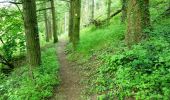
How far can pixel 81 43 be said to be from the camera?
1478 cm

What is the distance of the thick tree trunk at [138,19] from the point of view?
29.5 feet

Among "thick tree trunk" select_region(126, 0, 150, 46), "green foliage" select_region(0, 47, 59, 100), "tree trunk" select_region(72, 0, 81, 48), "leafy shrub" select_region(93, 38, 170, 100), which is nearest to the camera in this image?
"leafy shrub" select_region(93, 38, 170, 100)

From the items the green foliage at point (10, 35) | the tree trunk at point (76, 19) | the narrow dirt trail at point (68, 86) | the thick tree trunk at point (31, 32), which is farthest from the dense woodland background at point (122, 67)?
the green foliage at point (10, 35)

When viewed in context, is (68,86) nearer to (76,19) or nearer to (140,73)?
(140,73)

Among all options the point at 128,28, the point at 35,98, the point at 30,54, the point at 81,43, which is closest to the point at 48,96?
the point at 35,98

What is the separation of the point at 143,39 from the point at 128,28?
2.60 ft

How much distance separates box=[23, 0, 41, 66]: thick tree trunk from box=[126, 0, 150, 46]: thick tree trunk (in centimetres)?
398

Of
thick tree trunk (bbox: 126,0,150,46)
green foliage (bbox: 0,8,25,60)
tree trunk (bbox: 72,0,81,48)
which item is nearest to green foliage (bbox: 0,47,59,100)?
thick tree trunk (bbox: 126,0,150,46)

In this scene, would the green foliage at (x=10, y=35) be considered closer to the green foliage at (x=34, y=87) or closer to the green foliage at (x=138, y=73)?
the green foliage at (x=34, y=87)

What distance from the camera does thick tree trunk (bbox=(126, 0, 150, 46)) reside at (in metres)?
8.98

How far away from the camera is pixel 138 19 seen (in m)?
9.05

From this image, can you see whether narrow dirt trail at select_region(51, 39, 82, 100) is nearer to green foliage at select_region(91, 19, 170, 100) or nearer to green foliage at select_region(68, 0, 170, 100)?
green foliage at select_region(68, 0, 170, 100)

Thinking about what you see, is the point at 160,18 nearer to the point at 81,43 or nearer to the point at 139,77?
the point at 81,43

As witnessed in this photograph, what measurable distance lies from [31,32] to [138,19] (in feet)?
14.3
